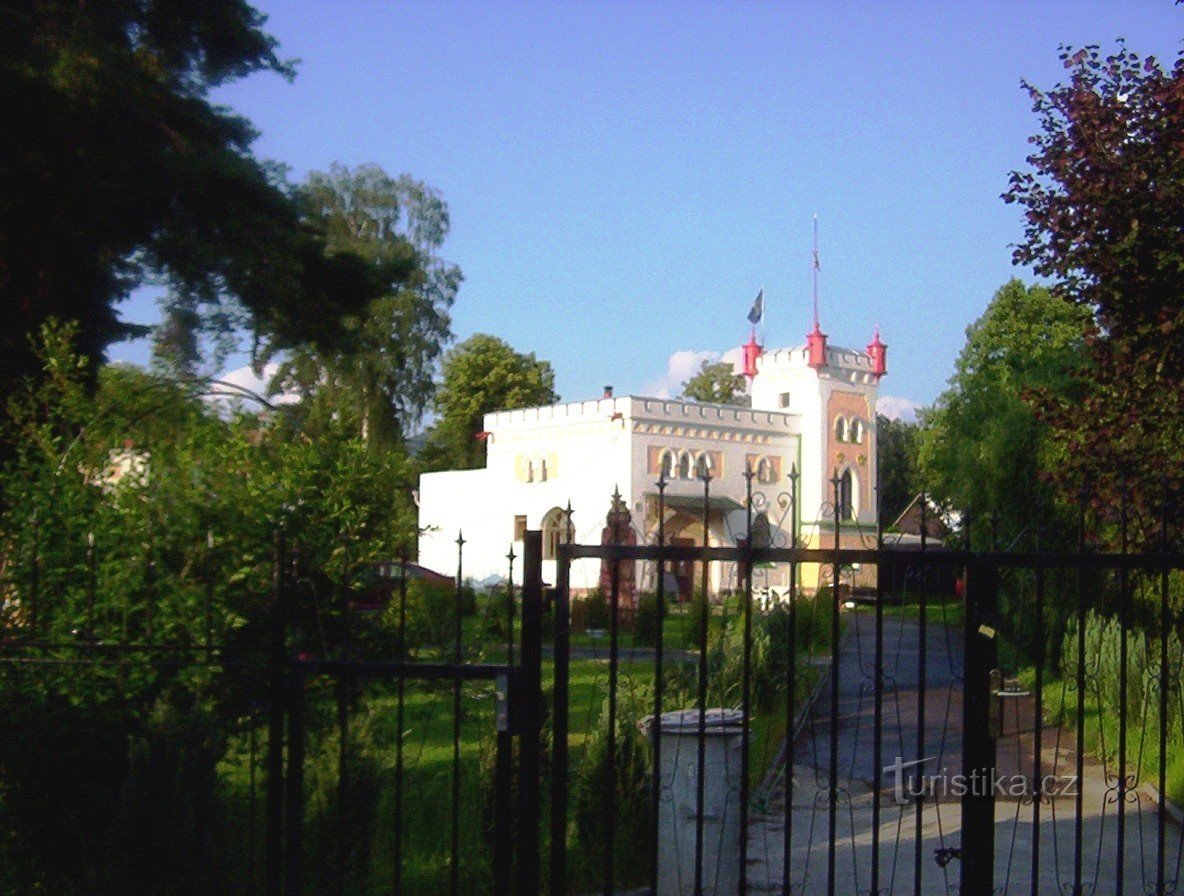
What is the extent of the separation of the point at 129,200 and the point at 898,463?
52.5 m

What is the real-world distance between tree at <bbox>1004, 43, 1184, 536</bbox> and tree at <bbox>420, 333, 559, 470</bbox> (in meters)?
38.5

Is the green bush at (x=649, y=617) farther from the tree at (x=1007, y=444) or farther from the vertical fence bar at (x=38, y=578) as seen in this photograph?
the tree at (x=1007, y=444)

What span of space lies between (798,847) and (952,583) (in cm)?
332

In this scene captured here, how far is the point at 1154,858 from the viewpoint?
25.5 ft

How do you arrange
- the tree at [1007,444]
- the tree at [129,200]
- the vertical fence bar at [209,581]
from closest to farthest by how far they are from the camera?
1. the vertical fence bar at [209,581]
2. the tree at [129,200]
3. the tree at [1007,444]

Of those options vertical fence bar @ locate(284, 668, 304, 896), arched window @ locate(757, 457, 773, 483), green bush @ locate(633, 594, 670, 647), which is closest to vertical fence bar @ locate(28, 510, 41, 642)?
vertical fence bar @ locate(284, 668, 304, 896)

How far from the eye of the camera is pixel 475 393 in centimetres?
4806

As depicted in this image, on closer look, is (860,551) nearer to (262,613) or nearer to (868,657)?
(262,613)

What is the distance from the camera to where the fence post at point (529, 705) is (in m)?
3.97

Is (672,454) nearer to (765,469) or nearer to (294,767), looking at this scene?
(765,469)

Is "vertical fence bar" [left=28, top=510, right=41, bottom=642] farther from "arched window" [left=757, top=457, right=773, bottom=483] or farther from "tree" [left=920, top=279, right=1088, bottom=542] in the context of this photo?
"arched window" [left=757, top=457, right=773, bottom=483]

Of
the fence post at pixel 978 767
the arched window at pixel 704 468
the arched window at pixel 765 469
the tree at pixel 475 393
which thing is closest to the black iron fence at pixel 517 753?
the fence post at pixel 978 767

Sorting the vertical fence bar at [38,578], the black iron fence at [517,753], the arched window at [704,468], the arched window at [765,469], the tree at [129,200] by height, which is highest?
the tree at [129,200]

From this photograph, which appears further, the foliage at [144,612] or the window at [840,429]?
the window at [840,429]
